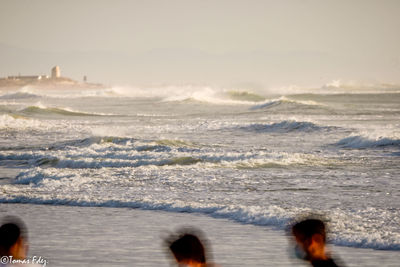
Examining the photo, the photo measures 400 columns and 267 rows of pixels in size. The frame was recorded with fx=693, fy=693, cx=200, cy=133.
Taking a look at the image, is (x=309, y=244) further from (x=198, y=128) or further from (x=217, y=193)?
(x=198, y=128)

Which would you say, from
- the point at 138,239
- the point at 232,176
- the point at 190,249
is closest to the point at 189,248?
the point at 190,249

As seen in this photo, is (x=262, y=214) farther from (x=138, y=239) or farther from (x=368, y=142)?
(x=368, y=142)

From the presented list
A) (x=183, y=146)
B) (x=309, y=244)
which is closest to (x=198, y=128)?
(x=183, y=146)

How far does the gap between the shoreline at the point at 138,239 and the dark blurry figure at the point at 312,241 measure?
3.22 m

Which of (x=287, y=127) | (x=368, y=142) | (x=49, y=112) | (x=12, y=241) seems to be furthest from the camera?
(x=49, y=112)

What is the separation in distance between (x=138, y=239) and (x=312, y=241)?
608 centimetres

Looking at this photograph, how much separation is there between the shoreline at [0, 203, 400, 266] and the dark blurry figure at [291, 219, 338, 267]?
3.22 m

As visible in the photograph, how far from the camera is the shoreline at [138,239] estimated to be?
8.16 m

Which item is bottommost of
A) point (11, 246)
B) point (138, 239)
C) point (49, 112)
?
point (138, 239)

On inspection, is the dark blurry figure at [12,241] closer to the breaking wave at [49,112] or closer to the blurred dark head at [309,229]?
the blurred dark head at [309,229]

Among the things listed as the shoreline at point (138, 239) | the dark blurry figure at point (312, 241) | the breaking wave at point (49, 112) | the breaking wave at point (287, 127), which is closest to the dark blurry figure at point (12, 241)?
the dark blurry figure at point (312, 241)

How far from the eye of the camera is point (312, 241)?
11.4 feet

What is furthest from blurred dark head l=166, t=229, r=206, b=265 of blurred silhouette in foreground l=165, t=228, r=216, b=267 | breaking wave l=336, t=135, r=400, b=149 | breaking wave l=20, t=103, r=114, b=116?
breaking wave l=20, t=103, r=114, b=116

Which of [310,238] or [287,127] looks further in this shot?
[287,127]
